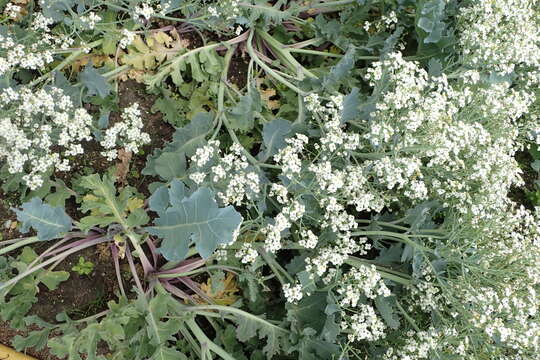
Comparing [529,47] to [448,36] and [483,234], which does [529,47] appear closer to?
[448,36]

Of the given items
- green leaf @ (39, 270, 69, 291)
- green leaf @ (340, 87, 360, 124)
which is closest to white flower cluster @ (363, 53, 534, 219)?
green leaf @ (340, 87, 360, 124)

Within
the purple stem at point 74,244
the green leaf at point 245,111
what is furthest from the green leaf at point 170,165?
the purple stem at point 74,244

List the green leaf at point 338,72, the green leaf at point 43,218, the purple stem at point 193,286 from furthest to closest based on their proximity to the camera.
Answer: the purple stem at point 193,286 → the green leaf at point 338,72 → the green leaf at point 43,218

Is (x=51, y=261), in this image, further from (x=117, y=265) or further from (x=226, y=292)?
(x=226, y=292)

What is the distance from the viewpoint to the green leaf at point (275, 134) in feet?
9.93

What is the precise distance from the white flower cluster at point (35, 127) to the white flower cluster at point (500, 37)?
243 centimetres

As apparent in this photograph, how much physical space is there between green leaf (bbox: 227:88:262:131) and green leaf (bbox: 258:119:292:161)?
270mm

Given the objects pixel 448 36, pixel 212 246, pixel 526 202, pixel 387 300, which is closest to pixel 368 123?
pixel 448 36

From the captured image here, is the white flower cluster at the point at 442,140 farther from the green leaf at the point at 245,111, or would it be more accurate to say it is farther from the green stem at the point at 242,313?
the green stem at the point at 242,313

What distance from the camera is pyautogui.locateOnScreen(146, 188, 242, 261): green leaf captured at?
2223mm

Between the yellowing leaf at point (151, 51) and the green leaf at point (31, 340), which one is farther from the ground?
the yellowing leaf at point (151, 51)

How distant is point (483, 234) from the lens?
2.77 m

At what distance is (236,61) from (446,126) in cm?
190

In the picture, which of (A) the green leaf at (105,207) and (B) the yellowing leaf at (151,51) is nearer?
(A) the green leaf at (105,207)
